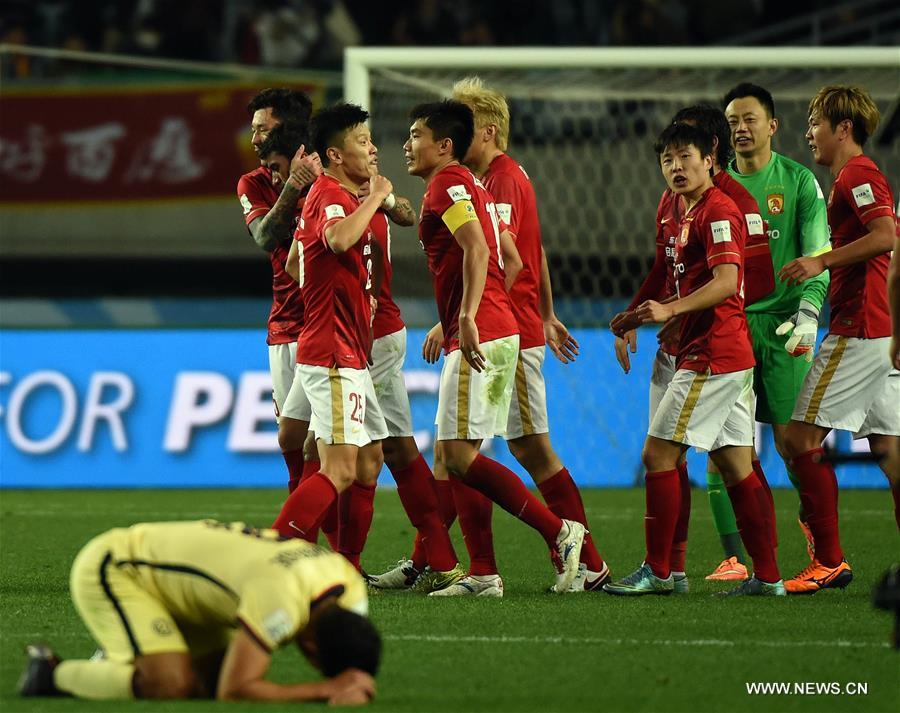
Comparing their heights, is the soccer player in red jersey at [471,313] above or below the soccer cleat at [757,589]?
above

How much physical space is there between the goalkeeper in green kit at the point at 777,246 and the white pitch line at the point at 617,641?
1.70 metres

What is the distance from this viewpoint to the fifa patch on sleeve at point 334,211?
5.98 m

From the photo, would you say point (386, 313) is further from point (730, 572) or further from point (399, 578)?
point (730, 572)

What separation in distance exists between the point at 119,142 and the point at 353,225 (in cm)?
900

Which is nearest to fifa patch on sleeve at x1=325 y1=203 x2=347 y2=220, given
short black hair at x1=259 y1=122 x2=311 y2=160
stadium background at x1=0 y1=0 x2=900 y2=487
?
short black hair at x1=259 y1=122 x2=311 y2=160

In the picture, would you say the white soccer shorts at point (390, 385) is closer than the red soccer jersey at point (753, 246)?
No

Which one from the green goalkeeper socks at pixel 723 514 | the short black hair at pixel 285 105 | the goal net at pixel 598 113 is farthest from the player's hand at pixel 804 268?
the goal net at pixel 598 113

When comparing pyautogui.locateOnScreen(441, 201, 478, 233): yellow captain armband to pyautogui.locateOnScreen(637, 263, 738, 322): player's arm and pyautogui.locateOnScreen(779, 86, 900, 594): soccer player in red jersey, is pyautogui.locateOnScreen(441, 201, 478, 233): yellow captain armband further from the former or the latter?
pyautogui.locateOnScreen(779, 86, 900, 594): soccer player in red jersey

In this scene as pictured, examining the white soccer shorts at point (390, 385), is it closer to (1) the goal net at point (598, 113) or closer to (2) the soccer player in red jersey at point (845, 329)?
(2) the soccer player in red jersey at point (845, 329)

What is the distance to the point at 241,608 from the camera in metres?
3.97

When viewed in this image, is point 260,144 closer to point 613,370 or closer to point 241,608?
point 241,608

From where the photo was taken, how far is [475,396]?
6.18 metres

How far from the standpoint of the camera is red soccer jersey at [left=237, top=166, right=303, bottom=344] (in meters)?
6.88

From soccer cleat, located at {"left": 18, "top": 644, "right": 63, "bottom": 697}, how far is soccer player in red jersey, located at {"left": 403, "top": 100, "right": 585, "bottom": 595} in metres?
2.21
